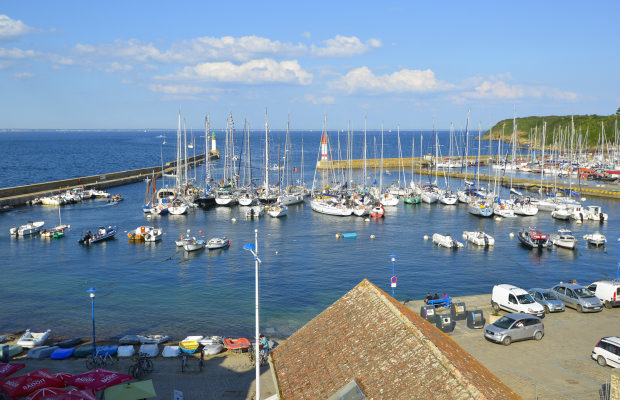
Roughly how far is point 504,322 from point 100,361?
1792cm

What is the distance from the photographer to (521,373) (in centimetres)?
1908

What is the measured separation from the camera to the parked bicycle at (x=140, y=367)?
21375 mm

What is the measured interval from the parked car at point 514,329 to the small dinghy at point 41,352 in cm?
2027

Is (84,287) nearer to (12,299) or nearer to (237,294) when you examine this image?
(12,299)

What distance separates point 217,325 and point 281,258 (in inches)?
696

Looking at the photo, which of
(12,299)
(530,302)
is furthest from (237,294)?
(530,302)

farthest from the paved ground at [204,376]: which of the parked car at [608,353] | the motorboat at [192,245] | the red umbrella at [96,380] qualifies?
the motorboat at [192,245]

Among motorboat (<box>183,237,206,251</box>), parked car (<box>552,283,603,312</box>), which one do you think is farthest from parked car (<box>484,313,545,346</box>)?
motorboat (<box>183,237,206,251</box>)

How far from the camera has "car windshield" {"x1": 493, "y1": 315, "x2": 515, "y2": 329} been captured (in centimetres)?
2231

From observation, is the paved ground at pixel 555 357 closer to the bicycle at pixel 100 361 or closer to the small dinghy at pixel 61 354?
the bicycle at pixel 100 361

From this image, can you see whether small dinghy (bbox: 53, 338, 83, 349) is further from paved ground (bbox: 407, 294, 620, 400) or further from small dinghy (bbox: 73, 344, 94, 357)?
paved ground (bbox: 407, 294, 620, 400)

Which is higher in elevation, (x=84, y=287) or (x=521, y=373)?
(x=521, y=373)

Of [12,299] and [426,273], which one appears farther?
[426,273]

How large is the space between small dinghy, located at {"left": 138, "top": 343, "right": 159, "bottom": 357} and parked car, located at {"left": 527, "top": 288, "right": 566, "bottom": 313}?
19.3 metres
